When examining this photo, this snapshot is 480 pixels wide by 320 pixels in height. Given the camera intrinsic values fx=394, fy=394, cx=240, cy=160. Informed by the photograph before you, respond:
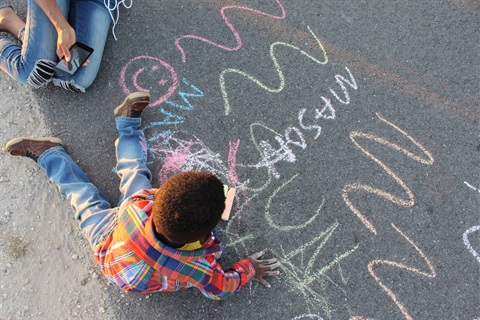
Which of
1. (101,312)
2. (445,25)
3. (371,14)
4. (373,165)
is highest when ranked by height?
(445,25)

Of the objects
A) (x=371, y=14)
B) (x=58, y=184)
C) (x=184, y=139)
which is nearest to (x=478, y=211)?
(x=371, y=14)

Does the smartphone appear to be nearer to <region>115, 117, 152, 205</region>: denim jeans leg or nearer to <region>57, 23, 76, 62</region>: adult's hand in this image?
<region>57, 23, 76, 62</region>: adult's hand

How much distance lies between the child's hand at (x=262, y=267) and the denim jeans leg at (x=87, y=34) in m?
1.58

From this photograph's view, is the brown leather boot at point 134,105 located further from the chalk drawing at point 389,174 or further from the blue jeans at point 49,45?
the chalk drawing at point 389,174

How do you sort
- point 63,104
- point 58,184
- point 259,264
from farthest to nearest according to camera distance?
point 63,104 → point 58,184 → point 259,264

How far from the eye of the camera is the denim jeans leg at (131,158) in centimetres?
232

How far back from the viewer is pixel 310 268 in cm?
229

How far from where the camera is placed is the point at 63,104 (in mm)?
2666

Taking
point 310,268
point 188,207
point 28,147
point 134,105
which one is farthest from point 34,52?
point 310,268

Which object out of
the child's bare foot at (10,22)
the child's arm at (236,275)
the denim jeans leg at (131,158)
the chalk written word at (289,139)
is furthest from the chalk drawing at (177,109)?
the child's bare foot at (10,22)

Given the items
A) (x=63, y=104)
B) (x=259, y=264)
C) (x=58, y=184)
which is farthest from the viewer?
(x=63, y=104)

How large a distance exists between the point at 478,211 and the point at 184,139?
1.86 m

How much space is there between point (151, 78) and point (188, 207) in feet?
4.56

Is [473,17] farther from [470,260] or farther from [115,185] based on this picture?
[115,185]
